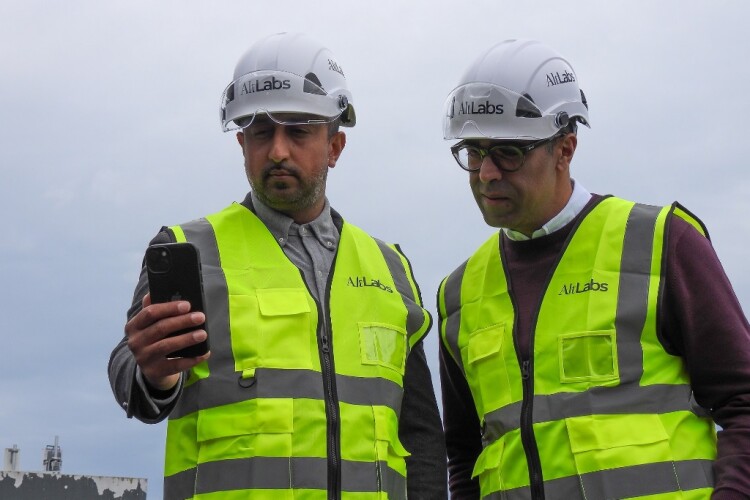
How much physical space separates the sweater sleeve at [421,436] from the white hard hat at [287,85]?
4.56 feet

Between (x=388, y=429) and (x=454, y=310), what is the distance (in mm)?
820

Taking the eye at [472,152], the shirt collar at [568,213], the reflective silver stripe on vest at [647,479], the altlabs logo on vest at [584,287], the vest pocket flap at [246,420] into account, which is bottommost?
the reflective silver stripe on vest at [647,479]

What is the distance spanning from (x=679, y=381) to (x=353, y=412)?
1.51m

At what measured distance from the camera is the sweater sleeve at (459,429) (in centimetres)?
584

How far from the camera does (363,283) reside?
5.62 metres

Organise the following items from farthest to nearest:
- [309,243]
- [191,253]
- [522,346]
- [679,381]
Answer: [309,243] < [522,346] < [679,381] < [191,253]

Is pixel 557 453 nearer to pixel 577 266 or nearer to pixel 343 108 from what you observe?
pixel 577 266

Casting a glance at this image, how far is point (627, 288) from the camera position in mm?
5043

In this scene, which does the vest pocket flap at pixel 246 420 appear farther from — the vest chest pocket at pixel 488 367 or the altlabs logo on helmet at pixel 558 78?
the altlabs logo on helmet at pixel 558 78

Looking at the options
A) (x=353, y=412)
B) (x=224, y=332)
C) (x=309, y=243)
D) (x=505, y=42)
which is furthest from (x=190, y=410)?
(x=505, y=42)

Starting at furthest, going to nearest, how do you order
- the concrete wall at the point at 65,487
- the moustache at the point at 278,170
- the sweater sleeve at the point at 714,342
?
the concrete wall at the point at 65,487 → the moustache at the point at 278,170 → the sweater sleeve at the point at 714,342

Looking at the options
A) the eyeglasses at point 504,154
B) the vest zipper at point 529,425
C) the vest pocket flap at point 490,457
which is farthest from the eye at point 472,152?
the vest pocket flap at point 490,457

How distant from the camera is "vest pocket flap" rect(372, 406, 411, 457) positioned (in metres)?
5.25

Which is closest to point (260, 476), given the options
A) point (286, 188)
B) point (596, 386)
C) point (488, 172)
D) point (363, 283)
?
point (363, 283)
